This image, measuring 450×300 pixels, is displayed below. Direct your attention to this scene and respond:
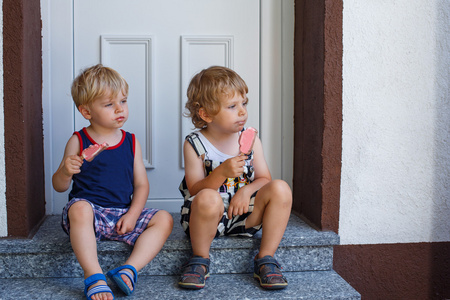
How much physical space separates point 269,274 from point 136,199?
0.74 m

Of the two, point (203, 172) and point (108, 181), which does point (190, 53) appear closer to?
point (203, 172)

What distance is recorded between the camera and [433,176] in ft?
8.09

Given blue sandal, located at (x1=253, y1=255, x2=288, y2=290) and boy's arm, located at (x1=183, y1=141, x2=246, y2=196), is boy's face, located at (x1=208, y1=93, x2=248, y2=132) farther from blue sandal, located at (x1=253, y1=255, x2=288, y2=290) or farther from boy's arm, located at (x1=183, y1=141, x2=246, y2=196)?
blue sandal, located at (x1=253, y1=255, x2=288, y2=290)

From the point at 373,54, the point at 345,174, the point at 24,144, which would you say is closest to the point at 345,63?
the point at 373,54

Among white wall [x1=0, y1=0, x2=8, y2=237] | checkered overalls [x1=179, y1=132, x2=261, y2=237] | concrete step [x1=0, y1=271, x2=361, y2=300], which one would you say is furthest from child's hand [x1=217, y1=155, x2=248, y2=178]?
white wall [x1=0, y1=0, x2=8, y2=237]

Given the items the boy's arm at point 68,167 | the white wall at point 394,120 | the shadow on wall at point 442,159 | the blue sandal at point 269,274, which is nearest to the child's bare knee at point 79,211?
the boy's arm at point 68,167

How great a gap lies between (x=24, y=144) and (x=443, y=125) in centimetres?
213

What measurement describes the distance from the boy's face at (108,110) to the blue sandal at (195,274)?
747 millimetres

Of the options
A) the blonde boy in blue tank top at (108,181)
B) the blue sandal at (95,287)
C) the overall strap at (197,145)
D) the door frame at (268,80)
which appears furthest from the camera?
the door frame at (268,80)

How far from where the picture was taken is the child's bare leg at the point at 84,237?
6.40ft

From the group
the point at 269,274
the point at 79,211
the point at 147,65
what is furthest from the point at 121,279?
the point at 147,65

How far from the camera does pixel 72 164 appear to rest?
6.77ft

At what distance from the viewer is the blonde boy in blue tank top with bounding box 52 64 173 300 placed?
2070mm

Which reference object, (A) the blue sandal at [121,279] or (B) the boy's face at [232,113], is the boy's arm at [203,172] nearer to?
(B) the boy's face at [232,113]
